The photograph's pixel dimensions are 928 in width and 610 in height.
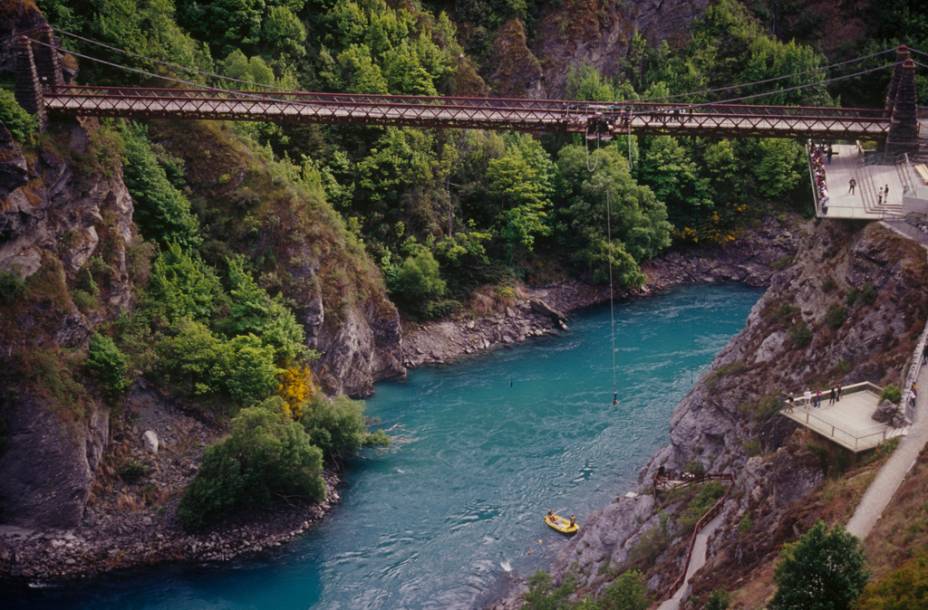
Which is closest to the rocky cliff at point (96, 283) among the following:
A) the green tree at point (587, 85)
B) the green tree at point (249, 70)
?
the green tree at point (249, 70)

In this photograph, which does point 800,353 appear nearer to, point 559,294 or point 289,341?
point 289,341

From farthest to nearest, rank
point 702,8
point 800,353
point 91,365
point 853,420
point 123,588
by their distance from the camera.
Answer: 1. point 702,8
2. point 91,365
3. point 123,588
4. point 800,353
5. point 853,420

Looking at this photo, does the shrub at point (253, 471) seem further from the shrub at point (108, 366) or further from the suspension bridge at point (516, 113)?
the suspension bridge at point (516, 113)

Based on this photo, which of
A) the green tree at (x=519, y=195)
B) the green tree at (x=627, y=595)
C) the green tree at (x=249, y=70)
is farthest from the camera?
the green tree at (x=519, y=195)

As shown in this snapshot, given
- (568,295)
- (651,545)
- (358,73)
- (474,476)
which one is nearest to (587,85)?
(568,295)

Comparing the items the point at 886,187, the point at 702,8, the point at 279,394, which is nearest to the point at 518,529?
the point at 279,394

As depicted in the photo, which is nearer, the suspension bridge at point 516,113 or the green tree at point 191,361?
the suspension bridge at point 516,113

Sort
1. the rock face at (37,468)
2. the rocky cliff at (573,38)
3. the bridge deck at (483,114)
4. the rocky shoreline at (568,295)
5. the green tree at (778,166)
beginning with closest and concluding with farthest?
the rock face at (37,468) → the bridge deck at (483,114) → the rocky shoreline at (568,295) → the green tree at (778,166) → the rocky cliff at (573,38)
